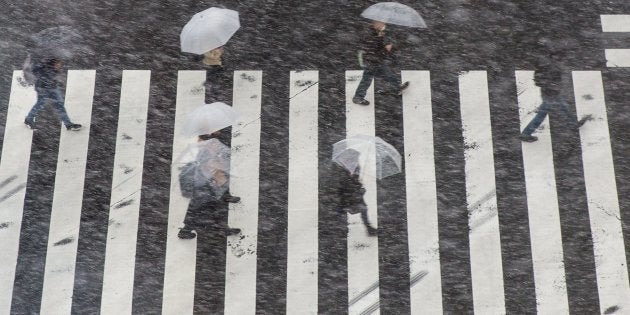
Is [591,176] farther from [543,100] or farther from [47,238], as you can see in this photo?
[47,238]

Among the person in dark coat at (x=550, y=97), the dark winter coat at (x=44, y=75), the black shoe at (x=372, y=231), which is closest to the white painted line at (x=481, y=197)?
the person in dark coat at (x=550, y=97)

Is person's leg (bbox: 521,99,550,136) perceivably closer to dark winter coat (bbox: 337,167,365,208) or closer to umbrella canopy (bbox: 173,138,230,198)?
dark winter coat (bbox: 337,167,365,208)

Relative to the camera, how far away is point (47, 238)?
899cm

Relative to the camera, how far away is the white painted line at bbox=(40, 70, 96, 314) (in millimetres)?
8688

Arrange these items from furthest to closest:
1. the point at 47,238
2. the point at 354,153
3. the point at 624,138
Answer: the point at 624,138 → the point at 47,238 → the point at 354,153

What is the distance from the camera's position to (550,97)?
9.81 meters

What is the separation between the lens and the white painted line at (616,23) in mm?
10273

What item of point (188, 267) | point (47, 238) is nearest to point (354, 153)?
point (188, 267)

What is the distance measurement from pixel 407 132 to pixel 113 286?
11.7 feet

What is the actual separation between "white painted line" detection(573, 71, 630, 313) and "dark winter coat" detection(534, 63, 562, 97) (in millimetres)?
195

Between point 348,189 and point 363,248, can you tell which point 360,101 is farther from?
point 363,248

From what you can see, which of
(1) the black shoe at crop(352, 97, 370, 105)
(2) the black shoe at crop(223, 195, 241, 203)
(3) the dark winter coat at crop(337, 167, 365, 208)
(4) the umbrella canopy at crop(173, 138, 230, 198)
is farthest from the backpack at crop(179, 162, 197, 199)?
(1) the black shoe at crop(352, 97, 370, 105)

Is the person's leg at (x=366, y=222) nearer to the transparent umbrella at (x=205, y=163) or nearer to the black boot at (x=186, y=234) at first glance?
the transparent umbrella at (x=205, y=163)

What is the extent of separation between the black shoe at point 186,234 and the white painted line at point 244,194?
0.38 meters
